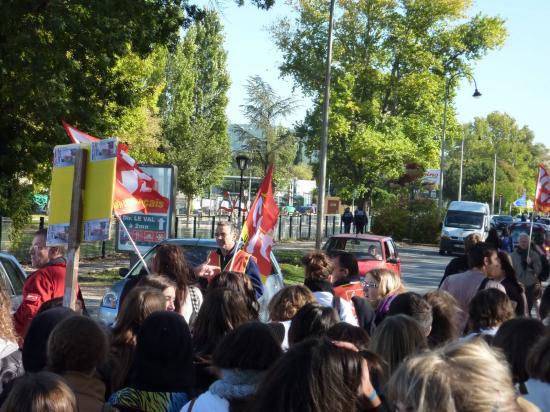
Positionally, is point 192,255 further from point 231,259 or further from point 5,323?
point 5,323

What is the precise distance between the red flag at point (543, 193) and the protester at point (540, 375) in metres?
14.2

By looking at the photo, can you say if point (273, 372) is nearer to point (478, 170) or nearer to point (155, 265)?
point (155, 265)

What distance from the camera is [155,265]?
7.11m

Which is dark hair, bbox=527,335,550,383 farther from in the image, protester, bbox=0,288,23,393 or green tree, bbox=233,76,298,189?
green tree, bbox=233,76,298,189

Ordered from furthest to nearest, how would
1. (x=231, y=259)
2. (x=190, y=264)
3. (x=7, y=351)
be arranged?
(x=190, y=264) → (x=231, y=259) → (x=7, y=351)

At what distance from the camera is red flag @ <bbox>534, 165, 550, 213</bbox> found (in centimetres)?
1748

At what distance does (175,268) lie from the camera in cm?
694

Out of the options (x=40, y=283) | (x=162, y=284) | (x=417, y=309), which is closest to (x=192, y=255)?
(x=40, y=283)

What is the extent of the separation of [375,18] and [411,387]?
48597mm

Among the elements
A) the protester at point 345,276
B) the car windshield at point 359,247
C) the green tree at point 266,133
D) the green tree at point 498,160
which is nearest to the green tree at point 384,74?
the green tree at point 266,133

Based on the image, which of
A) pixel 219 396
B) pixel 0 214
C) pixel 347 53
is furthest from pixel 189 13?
pixel 347 53

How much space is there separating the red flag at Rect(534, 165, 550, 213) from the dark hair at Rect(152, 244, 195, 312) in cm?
1199

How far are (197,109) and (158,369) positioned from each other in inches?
2674

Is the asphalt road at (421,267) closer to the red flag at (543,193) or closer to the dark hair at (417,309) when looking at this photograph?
the red flag at (543,193)
